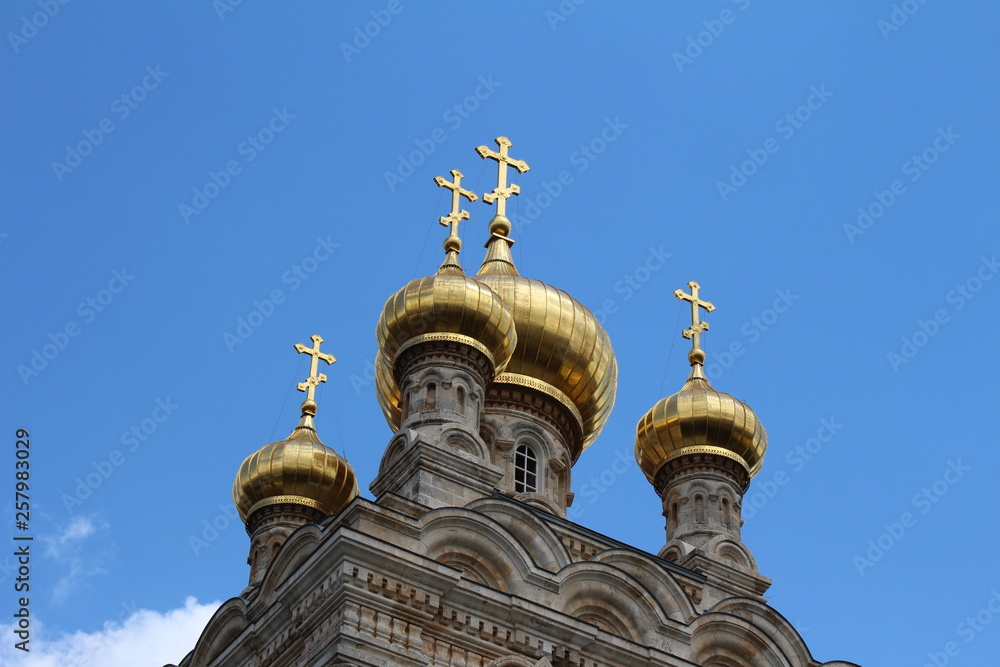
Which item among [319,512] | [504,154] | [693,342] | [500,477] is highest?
[504,154]

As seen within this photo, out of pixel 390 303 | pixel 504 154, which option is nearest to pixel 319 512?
pixel 390 303

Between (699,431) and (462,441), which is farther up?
(699,431)

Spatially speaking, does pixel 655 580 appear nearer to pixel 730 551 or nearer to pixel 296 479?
pixel 730 551

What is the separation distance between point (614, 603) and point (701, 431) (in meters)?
3.91

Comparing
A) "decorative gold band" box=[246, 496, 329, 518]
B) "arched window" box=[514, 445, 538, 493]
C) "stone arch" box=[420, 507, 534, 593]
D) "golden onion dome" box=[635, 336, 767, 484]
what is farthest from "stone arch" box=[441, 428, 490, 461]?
"decorative gold band" box=[246, 496, 329, 518]

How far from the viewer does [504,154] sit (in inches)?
835

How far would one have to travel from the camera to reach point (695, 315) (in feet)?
71.5

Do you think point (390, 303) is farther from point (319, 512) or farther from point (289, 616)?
point (289, 616)

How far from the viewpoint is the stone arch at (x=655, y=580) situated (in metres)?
16.5

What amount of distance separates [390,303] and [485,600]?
435 centimetres

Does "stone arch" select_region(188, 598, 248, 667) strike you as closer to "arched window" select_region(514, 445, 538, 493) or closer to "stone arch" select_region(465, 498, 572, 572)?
"stone arch" select_region(465, 498, 572, 572)

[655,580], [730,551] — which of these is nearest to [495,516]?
[655,580]

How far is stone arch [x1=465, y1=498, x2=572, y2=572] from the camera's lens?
16.4 m

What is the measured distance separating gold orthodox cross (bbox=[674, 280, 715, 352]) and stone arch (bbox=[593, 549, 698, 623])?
489 centimetres
